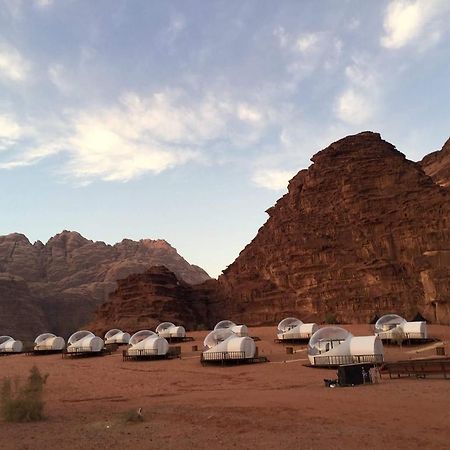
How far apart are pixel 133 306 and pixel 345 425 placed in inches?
3049

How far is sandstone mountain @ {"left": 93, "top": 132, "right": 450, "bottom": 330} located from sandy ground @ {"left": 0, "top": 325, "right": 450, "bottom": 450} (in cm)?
4365

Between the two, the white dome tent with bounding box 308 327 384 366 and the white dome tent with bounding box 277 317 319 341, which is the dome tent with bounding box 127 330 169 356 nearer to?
the white dome tent with bounding box 277 317 319 341

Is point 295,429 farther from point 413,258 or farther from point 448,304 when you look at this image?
point 413,258

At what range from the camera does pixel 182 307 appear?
89.1 meters

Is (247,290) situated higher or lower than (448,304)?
higher

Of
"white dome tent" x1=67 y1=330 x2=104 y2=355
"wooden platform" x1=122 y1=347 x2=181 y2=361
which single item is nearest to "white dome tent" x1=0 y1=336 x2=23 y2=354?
"white dome tent" x1=67 y1=330 x2=104 y2=355

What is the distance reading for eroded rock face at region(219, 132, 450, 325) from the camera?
226 ft

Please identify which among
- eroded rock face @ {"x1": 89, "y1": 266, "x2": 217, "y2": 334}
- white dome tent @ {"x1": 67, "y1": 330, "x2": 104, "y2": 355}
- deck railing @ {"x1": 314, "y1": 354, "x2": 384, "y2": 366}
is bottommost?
deck railing @ {"x1": 314, "y1": 354, "x2": 384, "y2": 366}

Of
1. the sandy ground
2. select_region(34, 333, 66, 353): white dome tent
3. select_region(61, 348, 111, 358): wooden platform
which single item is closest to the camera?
the sandy ground

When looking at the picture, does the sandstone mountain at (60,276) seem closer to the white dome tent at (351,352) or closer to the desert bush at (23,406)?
the white dome tent at (351,352)

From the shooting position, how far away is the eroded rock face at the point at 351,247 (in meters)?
69.0

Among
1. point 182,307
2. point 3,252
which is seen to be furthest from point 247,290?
point 3,252

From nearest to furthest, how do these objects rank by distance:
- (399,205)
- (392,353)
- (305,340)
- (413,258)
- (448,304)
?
(392,353) → (305,340) → (448,304) → (413,258) → (399,205)

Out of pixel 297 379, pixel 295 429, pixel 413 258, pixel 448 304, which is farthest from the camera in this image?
pixel 413 258
